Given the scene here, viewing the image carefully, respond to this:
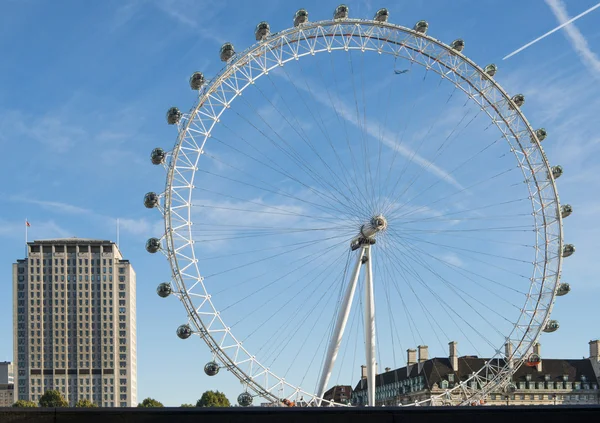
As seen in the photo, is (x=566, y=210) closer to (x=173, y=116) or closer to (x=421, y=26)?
(x=421, y=26)

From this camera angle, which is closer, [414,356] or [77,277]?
[414,356]

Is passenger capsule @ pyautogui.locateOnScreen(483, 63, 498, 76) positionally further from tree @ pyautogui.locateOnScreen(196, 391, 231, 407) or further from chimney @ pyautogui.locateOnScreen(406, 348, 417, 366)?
tree @ pyautogui.locateOnScreen(196, 391, 231, 407)

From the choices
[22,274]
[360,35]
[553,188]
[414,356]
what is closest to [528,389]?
[414,356]

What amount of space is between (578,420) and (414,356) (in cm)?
10343

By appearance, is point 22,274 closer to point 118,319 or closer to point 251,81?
point 118,319

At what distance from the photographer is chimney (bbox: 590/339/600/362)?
389 ft

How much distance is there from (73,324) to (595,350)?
10072 cm

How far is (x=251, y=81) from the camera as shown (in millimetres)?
47156

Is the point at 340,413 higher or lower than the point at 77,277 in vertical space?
lower

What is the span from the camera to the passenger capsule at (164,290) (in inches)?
1743

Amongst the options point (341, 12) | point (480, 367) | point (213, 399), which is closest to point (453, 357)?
point (480, 367)

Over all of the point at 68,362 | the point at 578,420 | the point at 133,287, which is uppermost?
the point at 133,287

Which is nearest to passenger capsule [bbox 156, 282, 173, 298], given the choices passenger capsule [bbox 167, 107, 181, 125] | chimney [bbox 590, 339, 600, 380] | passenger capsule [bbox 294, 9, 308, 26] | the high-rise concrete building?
passenger capsule [bbox 167, 107, 181, 125]

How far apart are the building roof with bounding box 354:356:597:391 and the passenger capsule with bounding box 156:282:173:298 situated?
71922 millimetres
